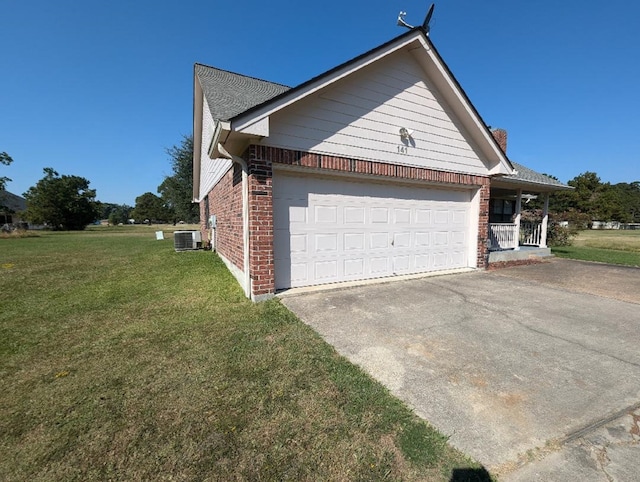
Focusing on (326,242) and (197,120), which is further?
(197,120)

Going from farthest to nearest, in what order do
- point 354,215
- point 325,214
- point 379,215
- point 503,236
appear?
point 503,236 < point 379,215 < point 354,215 < point 325,214

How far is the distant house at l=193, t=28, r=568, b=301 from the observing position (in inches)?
201

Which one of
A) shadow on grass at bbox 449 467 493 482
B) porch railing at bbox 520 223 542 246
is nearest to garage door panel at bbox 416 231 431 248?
shadow on grass at bbox 449 467 493 482

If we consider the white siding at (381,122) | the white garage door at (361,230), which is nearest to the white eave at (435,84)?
the white siding at (381,122)

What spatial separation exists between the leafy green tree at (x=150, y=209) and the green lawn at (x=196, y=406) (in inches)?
3853

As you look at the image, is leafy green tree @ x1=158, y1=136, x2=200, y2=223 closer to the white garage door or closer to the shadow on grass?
the white garage door

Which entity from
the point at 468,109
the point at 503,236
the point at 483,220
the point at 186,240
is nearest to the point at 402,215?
the point at 483,220

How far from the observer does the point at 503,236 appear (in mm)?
10945

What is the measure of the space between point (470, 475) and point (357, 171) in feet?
17.1

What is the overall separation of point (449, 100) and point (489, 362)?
6.61 meters

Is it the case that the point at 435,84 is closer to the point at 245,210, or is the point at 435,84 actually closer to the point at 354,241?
the point at 354,241

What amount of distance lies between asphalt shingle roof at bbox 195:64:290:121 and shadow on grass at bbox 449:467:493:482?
205 inches

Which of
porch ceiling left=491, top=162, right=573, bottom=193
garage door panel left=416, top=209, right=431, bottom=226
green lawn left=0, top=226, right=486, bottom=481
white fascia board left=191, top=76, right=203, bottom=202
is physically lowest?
green lawn left=0, top=226, right=486, bottom=481

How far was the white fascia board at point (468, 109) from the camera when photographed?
6.33 m
